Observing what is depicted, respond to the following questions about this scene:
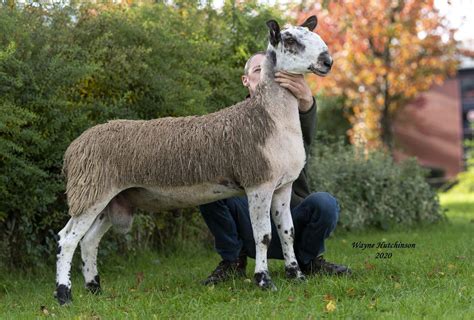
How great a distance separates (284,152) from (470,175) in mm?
13329

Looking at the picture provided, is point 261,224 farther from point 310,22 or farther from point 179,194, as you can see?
point 310,22

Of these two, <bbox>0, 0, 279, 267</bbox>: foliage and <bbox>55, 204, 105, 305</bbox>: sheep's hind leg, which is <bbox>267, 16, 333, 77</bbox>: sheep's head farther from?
<bbox>0, 0, 279, 267</bbox>: foliage

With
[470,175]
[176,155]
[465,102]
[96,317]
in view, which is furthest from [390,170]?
[465,102]

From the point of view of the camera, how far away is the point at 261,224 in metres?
4.38

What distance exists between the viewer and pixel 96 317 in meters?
3.89

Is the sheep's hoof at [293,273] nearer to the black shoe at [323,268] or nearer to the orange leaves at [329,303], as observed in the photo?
the black shoe at [323,268]

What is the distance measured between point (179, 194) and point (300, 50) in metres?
1.29

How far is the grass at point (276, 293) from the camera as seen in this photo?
3814mm

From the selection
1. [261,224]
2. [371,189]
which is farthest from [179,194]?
[371,189]

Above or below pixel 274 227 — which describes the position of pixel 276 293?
A: below

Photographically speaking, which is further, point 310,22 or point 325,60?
point 310,22

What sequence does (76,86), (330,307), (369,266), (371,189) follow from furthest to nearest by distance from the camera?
(371,189)
(76,86)
(369,266)
(330,307)

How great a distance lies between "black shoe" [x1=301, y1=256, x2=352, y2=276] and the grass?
12 centimetres

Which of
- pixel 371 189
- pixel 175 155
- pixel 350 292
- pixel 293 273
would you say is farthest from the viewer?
pixel 371 189
